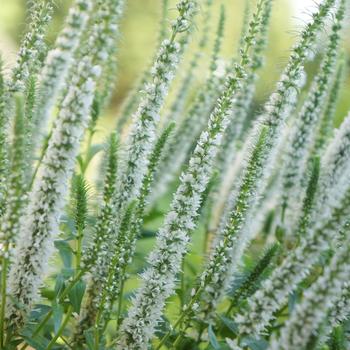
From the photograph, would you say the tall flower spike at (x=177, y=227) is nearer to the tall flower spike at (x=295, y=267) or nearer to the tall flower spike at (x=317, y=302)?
the tall flower spike at (x=295, y=267)

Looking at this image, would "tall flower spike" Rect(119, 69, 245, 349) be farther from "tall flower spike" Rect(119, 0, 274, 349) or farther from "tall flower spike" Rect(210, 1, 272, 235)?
"tall flower spike" Rect(210, 1, 272, 235)

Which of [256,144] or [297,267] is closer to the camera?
[297,267]

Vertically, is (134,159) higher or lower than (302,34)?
lower

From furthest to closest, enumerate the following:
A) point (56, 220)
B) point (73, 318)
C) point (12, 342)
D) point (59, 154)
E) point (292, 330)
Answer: point (73, 318) → point (12, 342) → point (56, 220) → point (59, 154) → point (292, 330)

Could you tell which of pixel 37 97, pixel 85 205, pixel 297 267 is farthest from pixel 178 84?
pixel 297 267

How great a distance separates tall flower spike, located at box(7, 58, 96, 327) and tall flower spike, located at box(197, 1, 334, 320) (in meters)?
0.62

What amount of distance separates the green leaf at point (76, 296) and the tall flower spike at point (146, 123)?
0.36 metres

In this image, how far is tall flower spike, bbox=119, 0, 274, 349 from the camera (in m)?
2.48

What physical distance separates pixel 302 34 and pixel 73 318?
163 cm

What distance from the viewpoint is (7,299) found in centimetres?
254

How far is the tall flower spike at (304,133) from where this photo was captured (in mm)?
3418

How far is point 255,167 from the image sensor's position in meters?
2.51

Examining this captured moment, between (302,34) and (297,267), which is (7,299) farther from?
(302,34)

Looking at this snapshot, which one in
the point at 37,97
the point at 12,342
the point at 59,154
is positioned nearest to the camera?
the point at 59,154
